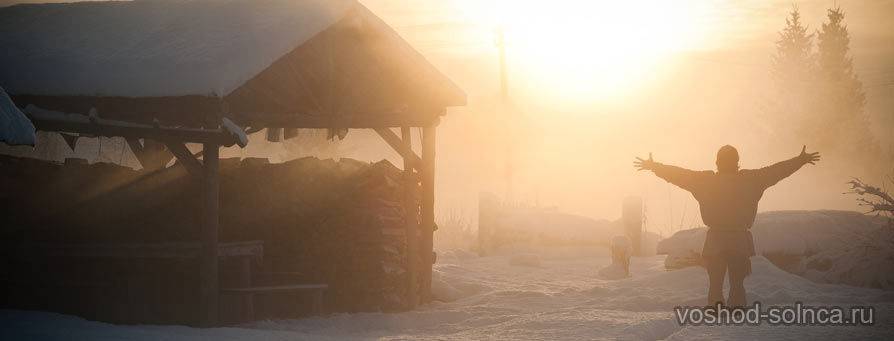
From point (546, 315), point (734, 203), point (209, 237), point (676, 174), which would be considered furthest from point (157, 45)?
point (734, 203)

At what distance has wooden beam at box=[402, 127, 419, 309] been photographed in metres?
14.0

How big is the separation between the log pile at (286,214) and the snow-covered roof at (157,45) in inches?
63.7

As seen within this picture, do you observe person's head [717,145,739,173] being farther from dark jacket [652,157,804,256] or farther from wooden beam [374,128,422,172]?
wooden beam [374,128,422,172]

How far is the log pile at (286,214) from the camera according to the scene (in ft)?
43.8

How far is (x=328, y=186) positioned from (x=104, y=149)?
29.1 meters

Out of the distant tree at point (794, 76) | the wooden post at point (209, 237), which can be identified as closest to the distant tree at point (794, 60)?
the distant tree at point (794, 76)

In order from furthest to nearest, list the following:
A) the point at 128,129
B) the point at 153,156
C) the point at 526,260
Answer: the point at 526,260 → the point at 153,156 → the point at 128,129

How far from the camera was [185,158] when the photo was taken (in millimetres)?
11211

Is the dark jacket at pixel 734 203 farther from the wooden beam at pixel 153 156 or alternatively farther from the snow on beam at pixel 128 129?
the wooden beam at pixel 153 156

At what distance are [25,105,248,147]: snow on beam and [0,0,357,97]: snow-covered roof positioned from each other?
424 mm

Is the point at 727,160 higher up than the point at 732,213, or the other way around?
the point at 727,160

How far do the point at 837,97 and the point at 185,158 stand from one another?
42537mm

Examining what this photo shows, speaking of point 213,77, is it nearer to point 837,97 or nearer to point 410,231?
point 410,231

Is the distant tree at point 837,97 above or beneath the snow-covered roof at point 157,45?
above
